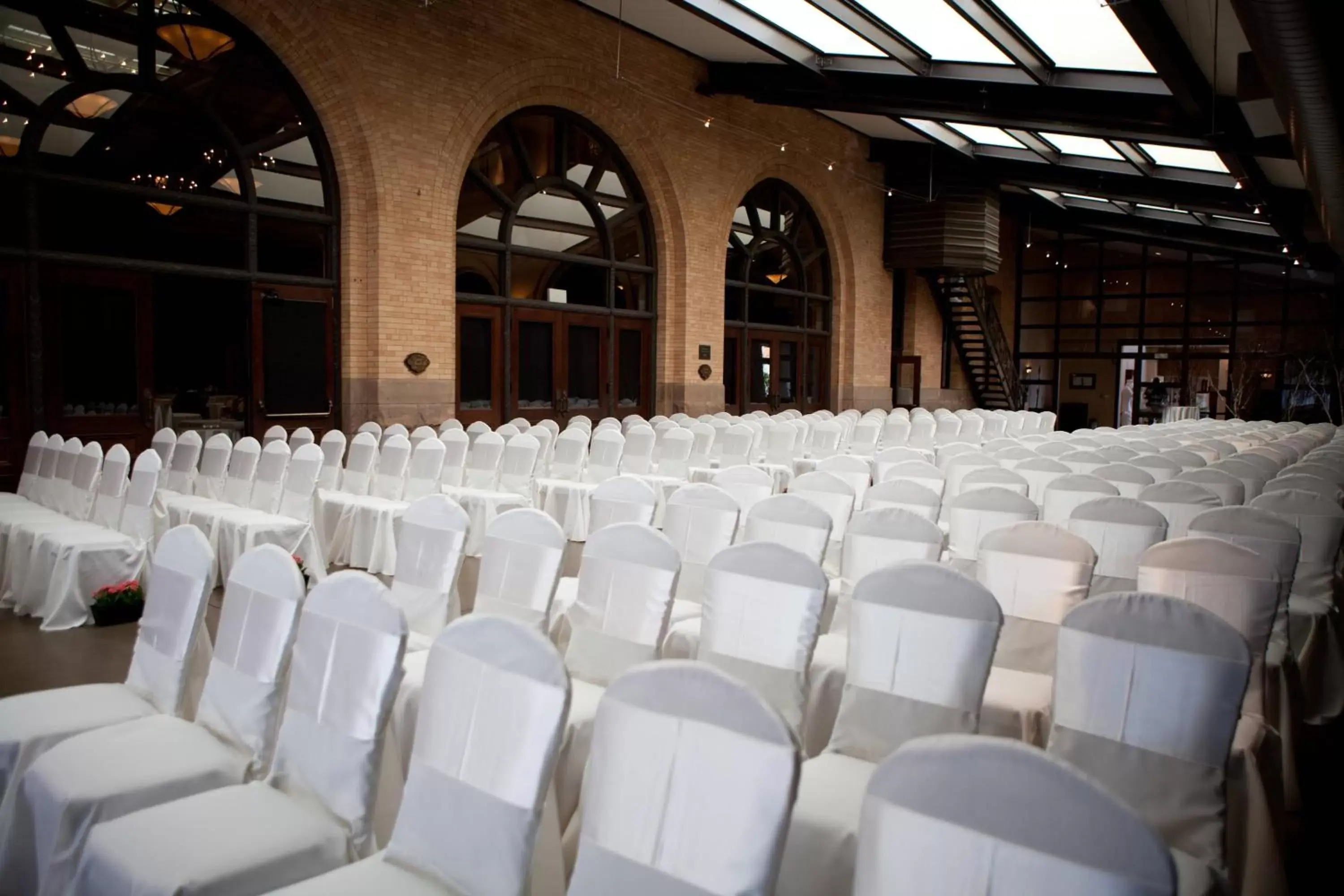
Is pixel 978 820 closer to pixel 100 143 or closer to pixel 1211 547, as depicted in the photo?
pixel 1211 547

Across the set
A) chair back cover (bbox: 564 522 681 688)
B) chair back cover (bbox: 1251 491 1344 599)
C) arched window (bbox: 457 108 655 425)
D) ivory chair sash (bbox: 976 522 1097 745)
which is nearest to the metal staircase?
arched window (bbox: 457 108 655 425)

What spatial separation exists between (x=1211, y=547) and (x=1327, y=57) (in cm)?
412

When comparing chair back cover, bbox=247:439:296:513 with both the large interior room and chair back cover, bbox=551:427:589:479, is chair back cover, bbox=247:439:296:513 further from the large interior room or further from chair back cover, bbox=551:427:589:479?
chair back cover, bbox=551:427:589:479

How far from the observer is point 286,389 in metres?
10.6

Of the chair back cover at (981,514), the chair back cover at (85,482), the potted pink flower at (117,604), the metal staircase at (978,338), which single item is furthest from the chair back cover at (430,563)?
the metal staircase at (978,338)

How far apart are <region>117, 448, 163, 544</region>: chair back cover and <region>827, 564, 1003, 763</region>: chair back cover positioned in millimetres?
5520

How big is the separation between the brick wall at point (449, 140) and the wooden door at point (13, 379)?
10.7 ft

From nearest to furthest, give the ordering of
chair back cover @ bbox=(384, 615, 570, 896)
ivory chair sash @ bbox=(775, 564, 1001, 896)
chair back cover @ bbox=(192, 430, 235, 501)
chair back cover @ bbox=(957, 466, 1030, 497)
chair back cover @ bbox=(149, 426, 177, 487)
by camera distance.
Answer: chair back cover @ bbox=(384, 615, 570, 896) < ivory chair sash @ bbox=(775, 564, 1001, 896) < chair back cover @ bbox=(957, 466, 1030, 497) < chair back cover @ bbox=(192, 430, 235, 501) < chair back cover @ bbox=(149, 426, 177, 487)

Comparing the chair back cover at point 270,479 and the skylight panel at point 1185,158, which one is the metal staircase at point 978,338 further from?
the chair back cover at point 270,479

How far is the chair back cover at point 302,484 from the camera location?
Result: 6.98m

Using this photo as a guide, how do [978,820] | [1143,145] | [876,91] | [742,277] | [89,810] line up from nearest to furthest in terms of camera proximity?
[978,820]
[89,810]
[876,91]
[1143,145]
[742,277]

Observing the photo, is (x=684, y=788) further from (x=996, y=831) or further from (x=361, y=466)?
(x=361, y=466)

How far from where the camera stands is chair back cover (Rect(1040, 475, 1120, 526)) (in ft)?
17.5

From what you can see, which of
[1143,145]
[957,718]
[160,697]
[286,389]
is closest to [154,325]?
[286,389]
